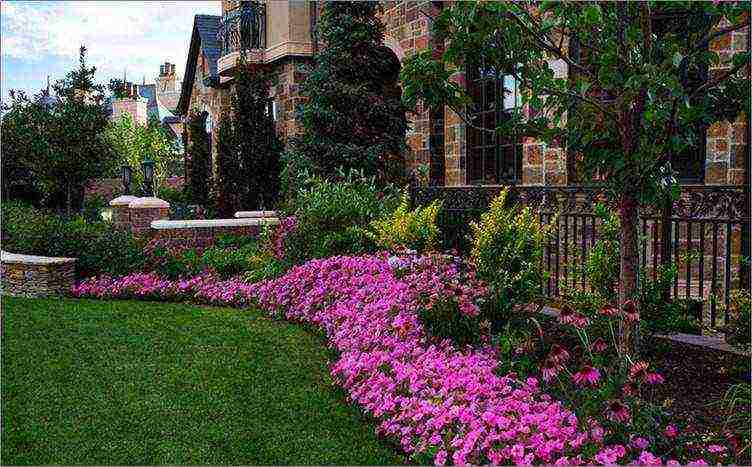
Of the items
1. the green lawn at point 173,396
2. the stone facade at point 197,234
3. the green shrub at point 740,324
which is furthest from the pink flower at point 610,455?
the stone facade at point 197,234

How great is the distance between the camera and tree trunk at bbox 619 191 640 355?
5.00 meters

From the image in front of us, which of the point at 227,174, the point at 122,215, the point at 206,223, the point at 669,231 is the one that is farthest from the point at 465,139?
the point at 227,174

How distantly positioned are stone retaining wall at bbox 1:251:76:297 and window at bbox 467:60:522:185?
6.08 metres

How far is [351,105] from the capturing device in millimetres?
12836

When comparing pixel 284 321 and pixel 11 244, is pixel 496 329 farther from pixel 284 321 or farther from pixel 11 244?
pixel 11 244

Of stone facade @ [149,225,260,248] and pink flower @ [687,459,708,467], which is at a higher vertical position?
stone facade @ [149,225,260,248]

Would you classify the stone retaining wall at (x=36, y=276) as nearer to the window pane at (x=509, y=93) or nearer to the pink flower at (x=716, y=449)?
the window pane at (x=509, y=93)

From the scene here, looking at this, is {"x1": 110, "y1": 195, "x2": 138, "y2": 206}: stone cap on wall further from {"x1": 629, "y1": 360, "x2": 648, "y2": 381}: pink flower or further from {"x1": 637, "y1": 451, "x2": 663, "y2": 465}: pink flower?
{"x1": 637, "y1": 451, "x2": 663, "y2": 465}: pink flower

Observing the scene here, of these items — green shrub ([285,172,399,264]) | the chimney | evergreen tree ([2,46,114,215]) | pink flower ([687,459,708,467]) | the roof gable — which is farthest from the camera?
the chimney

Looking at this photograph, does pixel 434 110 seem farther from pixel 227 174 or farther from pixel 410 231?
pixel 227 174

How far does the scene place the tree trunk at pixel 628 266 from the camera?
500 centimetres

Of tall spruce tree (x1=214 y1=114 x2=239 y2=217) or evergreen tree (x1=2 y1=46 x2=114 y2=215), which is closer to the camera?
evergreen tree (x1=2 y1=46 x2=114 y2=215)

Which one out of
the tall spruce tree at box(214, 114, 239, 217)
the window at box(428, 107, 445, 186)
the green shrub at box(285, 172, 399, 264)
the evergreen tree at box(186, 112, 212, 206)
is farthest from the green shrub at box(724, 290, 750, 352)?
the evergreen tree at box(186, 112, 212, 206)

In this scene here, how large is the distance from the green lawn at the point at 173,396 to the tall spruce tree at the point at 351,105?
504cm
